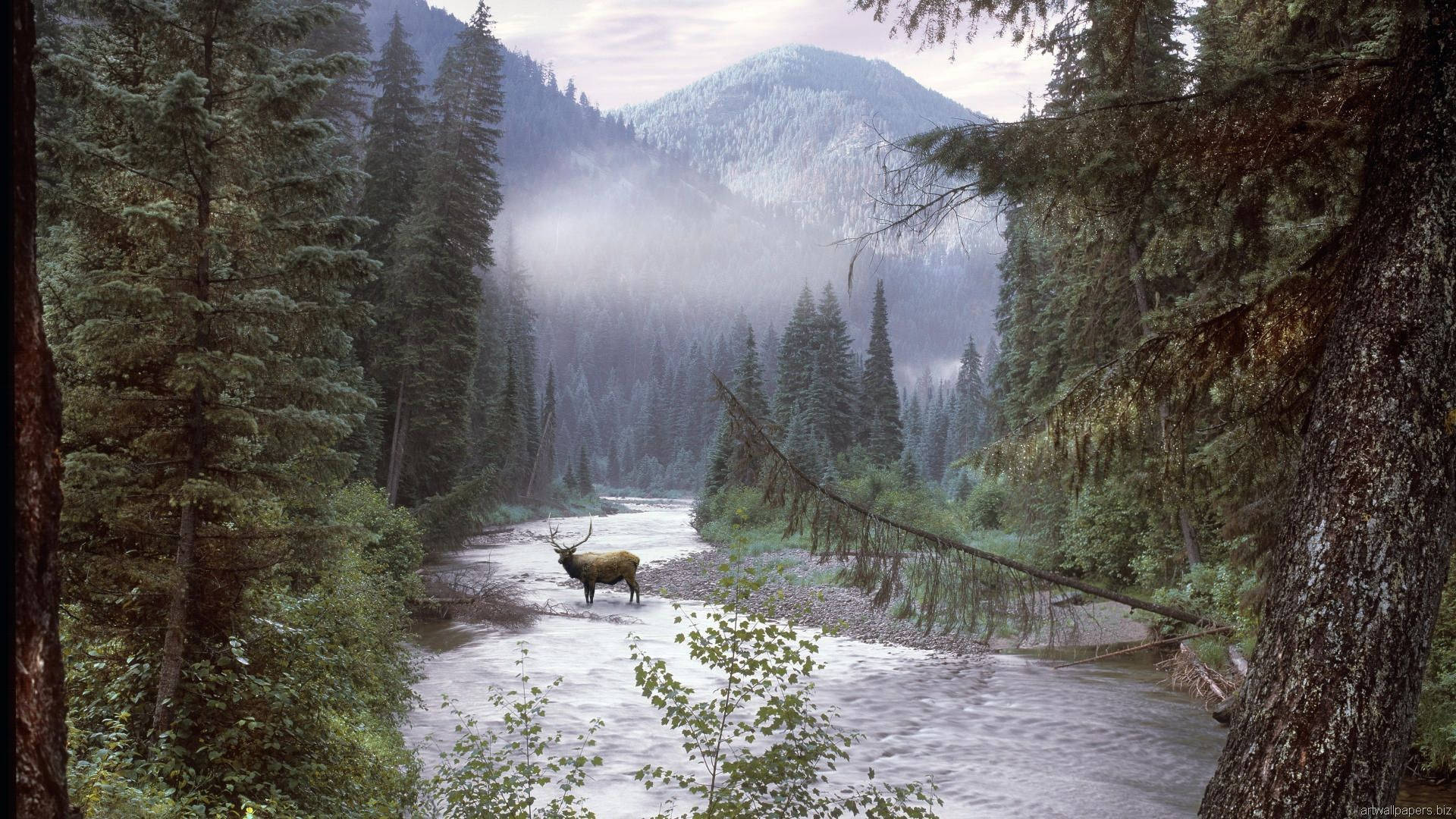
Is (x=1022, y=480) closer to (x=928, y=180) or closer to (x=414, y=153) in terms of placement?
(x=928, y=180)

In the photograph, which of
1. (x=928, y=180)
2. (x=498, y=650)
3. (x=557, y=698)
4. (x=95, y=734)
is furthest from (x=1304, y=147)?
(x=498, y=650)

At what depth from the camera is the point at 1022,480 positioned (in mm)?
6359

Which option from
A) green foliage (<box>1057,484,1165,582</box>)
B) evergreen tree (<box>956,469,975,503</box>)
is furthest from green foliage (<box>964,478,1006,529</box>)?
evergreen tree (<box>956,469,975,503</box>)

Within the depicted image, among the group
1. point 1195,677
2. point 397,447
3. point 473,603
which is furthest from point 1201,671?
point 397,447

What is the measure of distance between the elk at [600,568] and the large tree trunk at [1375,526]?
21.3m

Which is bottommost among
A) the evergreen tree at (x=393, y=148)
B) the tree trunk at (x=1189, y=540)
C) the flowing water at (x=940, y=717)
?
the flowing water at (x=940, y=717)

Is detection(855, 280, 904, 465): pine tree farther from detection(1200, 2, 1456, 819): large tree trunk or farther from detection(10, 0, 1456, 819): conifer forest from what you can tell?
detection(1200, 2, 1456, 819): large tree trunk

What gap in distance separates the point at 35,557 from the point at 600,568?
2248cm

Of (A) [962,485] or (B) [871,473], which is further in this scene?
(A) [962,485]

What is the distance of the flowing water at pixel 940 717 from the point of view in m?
10.6

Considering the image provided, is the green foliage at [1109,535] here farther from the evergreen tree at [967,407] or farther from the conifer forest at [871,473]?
the evergreen tree at [967,407]

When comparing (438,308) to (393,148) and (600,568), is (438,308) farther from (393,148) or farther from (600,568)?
(600,568)

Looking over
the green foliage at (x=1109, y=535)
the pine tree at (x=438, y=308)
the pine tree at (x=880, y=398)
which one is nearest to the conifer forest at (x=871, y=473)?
the green foliage at (x=1109, y=535)

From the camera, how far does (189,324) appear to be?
6.53 m
